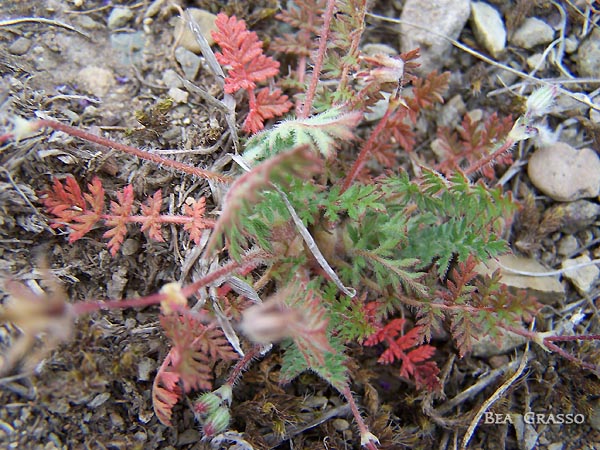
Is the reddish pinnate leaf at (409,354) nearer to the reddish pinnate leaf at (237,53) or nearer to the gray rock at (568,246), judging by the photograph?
the gray rock at (568,246)

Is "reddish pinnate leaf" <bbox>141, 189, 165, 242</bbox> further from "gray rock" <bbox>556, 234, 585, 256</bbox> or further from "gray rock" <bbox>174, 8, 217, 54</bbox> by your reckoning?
"gray rock" <bbox>556, 234, 585, 256</bbox>

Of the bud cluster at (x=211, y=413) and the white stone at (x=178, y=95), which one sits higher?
the white stone at (x=178, y=95)

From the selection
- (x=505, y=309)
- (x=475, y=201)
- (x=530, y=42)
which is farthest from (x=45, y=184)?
(x=530, y=42)

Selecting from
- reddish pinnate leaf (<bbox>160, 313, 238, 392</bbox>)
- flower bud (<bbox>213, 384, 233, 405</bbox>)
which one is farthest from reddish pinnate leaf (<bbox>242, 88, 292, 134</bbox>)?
flower bud (<bbox>213, 384, 233, 405</bbox>)

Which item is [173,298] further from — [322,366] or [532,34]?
[532,34]

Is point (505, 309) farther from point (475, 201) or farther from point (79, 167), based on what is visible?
point (79, 167)

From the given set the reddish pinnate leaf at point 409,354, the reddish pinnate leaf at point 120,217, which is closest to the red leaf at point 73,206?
the reddish pinnate leaf at point 120,217
